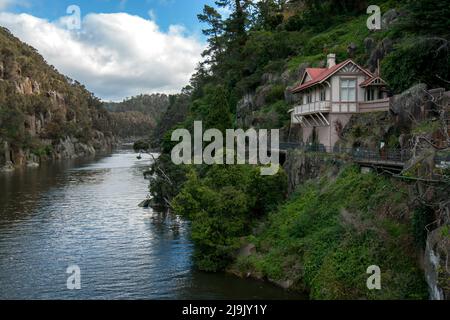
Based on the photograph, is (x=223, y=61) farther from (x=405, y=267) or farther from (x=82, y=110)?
(x=82, y=110)

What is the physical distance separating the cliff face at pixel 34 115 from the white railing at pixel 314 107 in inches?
3006

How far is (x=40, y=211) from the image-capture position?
51938 mm

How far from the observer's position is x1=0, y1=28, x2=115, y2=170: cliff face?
11069cm

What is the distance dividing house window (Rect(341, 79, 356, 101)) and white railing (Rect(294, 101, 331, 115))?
140 centimetres

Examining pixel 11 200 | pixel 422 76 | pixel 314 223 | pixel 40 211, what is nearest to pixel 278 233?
pixel 314 223

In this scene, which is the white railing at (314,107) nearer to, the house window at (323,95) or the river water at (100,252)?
the house window at (323,95)

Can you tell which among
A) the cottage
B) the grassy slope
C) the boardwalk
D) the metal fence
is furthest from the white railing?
the grassy slope

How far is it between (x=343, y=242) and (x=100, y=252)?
1854cm

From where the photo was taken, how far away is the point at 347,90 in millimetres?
39812

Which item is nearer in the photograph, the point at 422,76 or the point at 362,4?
the point at 422,76

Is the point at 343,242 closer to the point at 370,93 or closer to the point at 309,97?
the point at 370,93

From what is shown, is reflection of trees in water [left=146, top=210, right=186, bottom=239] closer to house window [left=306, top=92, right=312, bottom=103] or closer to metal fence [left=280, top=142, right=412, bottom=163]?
metal fence [left=280, top=142, right=412, bottom=163]

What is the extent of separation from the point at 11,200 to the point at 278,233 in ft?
130

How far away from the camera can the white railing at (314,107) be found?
131 feet
